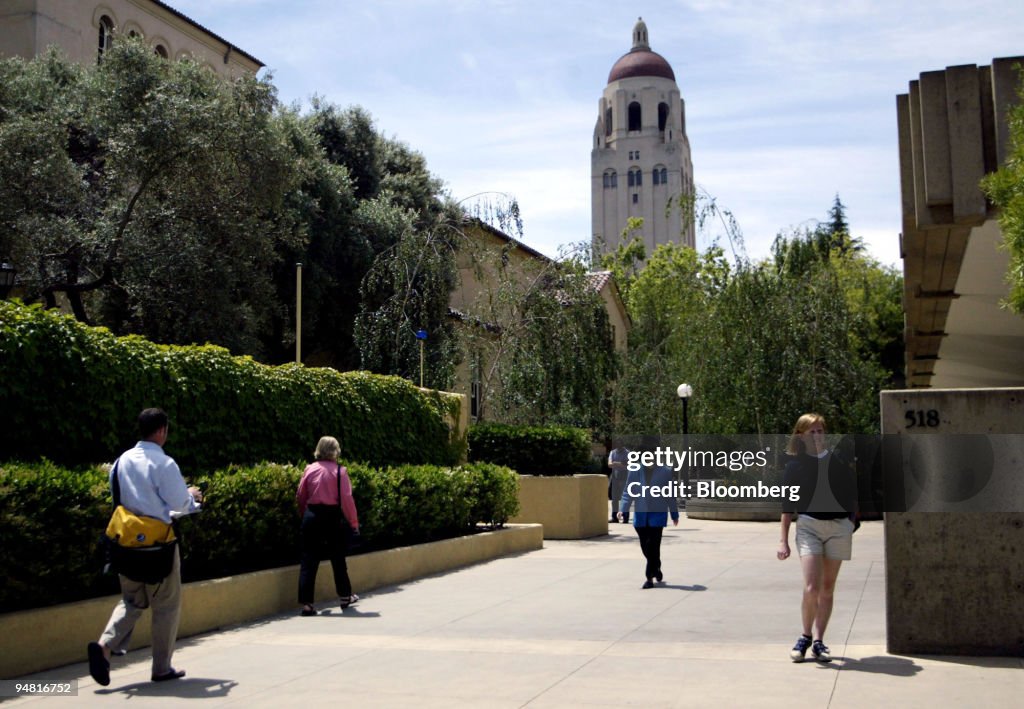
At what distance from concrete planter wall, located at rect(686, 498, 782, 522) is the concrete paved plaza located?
41.1ft

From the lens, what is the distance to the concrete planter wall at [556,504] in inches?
768

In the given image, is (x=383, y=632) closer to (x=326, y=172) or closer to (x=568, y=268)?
(x=568, y=268)

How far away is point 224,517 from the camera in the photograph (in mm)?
9836

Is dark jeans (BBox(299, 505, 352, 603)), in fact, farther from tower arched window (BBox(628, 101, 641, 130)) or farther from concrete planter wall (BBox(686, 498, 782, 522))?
tower arched window (BBox(628, 101, 641, 130))

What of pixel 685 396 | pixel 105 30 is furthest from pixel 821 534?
pixel 105 30

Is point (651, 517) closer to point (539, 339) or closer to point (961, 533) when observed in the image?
point (961, 533)

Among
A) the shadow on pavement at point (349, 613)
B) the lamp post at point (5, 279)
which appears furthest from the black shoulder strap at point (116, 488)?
the lamp post at point (5, 279)

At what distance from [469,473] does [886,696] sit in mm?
9663

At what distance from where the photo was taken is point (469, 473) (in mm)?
15758

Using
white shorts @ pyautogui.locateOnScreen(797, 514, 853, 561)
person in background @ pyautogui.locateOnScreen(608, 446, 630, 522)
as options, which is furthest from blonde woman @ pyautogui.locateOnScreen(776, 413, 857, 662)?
person in background @ pyautogui.locateOnScreen(608, 446, 630, 522)

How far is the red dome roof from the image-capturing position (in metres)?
131

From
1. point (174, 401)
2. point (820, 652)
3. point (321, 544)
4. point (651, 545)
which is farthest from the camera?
point (651, 545)

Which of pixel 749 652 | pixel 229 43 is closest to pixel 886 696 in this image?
pixel 749 652

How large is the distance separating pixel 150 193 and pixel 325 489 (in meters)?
17.6
